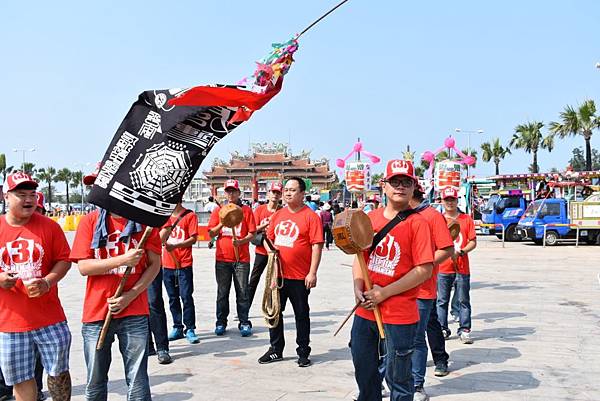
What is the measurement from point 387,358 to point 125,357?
67.2 inches

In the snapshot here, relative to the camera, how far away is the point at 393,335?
3.97 meters

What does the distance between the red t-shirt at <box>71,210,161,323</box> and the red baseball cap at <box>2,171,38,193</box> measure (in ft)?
1.62

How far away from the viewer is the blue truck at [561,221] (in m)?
23.7

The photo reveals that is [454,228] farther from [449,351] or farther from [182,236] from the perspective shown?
[182,236]

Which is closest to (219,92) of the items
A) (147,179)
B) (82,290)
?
(147,179)

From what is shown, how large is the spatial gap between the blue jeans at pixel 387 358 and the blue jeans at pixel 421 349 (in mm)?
1160

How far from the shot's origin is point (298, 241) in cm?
652

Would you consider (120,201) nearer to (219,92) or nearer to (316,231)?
(219,92)

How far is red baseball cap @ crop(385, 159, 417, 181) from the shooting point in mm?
4113

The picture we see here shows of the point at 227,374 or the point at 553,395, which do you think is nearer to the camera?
the point at 553,395

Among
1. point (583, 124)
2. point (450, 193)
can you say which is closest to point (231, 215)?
point (450, 193)

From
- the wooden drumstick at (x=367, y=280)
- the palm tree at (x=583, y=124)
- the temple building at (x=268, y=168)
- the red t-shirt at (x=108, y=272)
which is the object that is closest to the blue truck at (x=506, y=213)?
the palm tree at (x=583, y=124)

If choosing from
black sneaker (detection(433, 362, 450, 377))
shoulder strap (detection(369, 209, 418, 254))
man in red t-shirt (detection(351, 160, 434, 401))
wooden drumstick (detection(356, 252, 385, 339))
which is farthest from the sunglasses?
black sneaker (detection(433, 362, 450, 377))

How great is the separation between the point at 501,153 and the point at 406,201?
65916 millimetres
